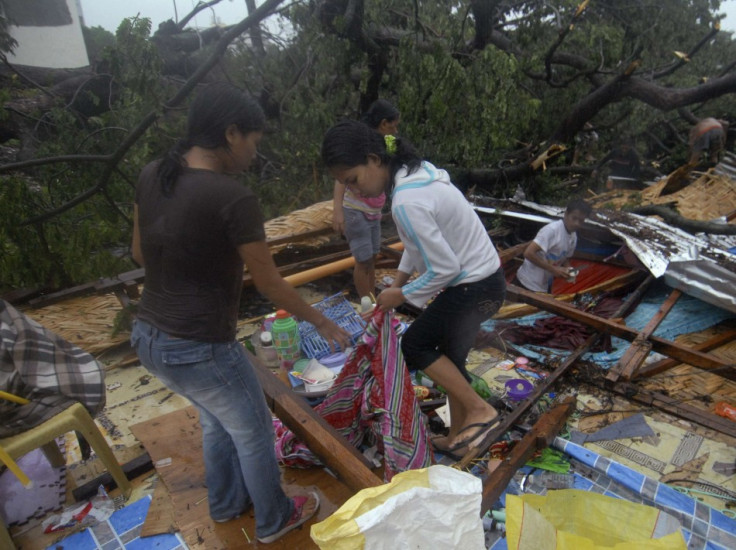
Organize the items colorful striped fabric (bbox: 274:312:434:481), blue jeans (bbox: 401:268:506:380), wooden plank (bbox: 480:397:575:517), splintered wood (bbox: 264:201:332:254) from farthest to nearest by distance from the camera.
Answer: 1. splintered wood (bbox: 264:201:332:254)
2. blue jeans (bbox: 401:268:506:380)
3. colorful striped fabric (bbox: 274:312:434:481)
4. wooden plank (bbox: 480:397:575:517)

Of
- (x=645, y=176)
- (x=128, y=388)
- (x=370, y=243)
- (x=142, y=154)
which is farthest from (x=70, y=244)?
(x=645, y=176)

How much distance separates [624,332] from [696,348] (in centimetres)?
93

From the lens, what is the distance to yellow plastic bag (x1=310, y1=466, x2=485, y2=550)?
3.72 feet

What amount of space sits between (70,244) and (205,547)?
2997 millimetres

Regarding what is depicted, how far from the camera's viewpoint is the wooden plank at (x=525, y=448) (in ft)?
6.34

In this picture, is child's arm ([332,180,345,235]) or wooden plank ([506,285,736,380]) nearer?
wooden plank ([506,285,736,380])

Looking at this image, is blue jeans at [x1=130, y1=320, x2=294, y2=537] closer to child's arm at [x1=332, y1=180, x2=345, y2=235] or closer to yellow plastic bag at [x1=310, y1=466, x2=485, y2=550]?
yellow plastic bag at [x1=310, y1=466, x2=485, y2=550]

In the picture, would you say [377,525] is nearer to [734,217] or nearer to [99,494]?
[99,494]

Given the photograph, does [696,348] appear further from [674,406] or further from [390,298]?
[390,298]

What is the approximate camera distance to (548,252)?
4328 mm

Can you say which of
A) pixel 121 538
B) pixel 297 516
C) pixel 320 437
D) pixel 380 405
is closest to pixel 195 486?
pixel 121 538

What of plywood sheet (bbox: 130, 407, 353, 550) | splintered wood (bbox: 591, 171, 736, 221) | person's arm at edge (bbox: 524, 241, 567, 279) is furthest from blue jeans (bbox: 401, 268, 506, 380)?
splintered wood (bbox: 591, 171, 736, 221)

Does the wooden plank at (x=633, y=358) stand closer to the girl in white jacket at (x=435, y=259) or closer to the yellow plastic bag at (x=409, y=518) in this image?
the girl in white jacket at (x=435, y=259)

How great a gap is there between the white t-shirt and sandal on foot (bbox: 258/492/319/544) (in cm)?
300
